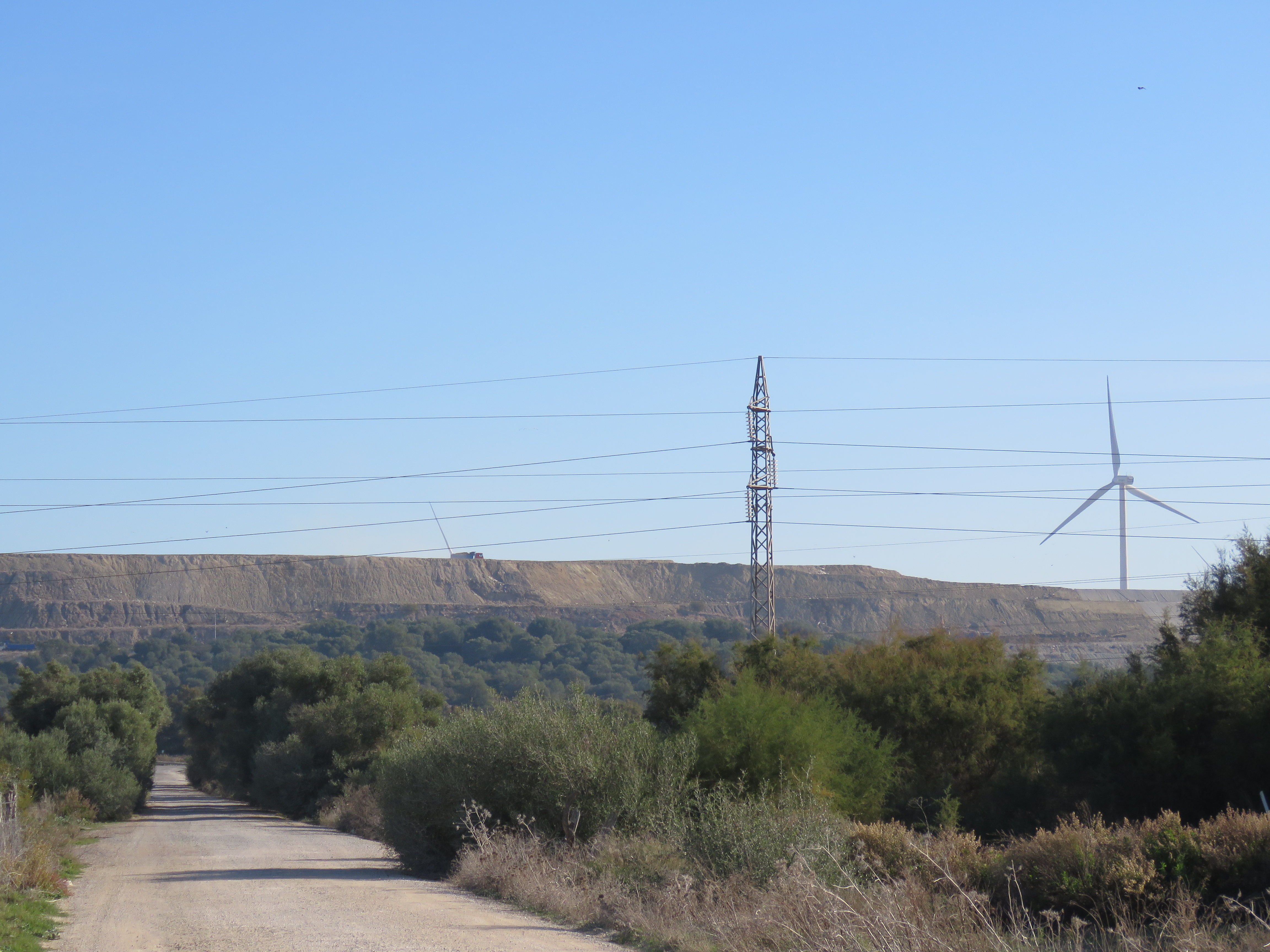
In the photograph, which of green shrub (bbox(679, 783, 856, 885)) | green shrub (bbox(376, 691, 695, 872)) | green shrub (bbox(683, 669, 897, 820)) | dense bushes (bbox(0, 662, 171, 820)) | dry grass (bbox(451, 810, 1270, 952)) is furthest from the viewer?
dense bushes (bbox(0, 662, 171, 820))

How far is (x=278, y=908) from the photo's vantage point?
18.4 metres

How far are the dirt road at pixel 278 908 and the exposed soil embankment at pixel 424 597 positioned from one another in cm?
12377

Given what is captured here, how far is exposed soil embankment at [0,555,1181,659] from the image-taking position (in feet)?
519

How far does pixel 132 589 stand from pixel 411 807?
174 metres

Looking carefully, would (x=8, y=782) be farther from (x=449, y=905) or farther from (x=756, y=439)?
(x=756, y=439)

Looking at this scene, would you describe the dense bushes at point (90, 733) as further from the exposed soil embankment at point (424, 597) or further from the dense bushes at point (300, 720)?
the exposed soil embankment at point (424, 597)

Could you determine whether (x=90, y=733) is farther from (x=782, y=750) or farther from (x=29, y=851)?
(x=782, y=750)

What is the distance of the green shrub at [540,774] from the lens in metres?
22.9

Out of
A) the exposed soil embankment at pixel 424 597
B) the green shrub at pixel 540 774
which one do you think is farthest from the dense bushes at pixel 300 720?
the exposed soil embankment at pixel 424 597

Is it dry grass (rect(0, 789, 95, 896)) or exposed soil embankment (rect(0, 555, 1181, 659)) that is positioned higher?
exposed soil embankment (rect(0, 555, 1181, 659))

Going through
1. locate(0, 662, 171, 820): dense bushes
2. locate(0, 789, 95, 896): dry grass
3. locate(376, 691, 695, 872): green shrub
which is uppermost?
locate(376, 691, 695, 872): green shrub

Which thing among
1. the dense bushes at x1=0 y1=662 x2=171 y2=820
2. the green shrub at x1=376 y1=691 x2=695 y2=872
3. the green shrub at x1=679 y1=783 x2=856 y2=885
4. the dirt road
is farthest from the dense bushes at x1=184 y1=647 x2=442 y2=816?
the green shrub at x1=679 y1=783 x2=856 y2=885

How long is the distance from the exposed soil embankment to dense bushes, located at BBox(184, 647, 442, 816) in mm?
97713

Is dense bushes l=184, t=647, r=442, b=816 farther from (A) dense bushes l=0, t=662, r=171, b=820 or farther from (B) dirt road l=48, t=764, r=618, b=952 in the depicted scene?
(B) dirt road l=48, t=764, r=618, b=952
